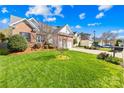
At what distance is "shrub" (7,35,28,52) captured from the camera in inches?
350

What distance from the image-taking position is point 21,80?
7129 mm

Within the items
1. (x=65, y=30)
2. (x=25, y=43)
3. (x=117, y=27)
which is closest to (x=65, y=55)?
(x=65, y=30)

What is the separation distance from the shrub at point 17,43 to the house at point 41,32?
18 cm

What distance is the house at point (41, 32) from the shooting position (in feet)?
28.8

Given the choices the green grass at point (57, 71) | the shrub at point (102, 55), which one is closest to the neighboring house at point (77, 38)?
the green grass at point (57, 71)

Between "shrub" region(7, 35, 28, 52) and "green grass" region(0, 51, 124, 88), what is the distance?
1.50 feet

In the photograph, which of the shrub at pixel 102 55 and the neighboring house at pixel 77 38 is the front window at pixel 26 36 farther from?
the shrub at pixel 102 55

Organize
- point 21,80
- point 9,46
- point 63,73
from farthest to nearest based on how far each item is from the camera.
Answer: point 9,46 → point 63,73 → point 21,80

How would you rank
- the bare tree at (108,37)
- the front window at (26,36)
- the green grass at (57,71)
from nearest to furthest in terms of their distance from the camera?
the green grass at (57,71) < the bare tree at (108,37) < the front window at (26,36)

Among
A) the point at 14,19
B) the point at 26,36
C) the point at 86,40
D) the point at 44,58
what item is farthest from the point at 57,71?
the point at 14,19

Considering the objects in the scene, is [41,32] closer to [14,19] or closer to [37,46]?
[37,46]

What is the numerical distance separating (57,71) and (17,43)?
2.40 meters
